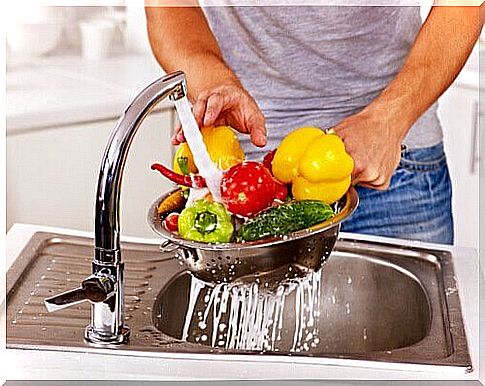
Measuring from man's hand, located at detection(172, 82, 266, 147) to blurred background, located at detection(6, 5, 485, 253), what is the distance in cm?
69

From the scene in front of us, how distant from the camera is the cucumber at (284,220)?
0.83m

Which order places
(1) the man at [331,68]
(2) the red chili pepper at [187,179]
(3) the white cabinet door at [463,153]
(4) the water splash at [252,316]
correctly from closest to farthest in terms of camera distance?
(2) the red chili pepper at [187,179], (4) the water splash at [252,316], (1) the man at [331,68], (3) the white cabinet door at [463,153]

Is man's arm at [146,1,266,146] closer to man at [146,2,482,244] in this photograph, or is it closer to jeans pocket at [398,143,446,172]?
man at [146,2,482,244]

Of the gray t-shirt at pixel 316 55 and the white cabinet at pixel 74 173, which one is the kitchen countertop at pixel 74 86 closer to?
the white cabinet at pixel 74 173

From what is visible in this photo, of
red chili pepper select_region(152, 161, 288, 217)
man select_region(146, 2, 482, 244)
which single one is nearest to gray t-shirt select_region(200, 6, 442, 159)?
man select_region(146, 2, 482, 244)

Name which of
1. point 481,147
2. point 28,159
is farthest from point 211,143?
point 481,147

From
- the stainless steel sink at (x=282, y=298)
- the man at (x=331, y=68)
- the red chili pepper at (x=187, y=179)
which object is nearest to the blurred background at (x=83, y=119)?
the man at (x=331, y=68)

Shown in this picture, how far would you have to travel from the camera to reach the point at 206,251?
84 cm

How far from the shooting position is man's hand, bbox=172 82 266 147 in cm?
94

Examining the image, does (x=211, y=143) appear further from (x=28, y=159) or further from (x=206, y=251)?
(x=28, y=159)

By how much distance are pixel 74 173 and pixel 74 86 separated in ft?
0.57

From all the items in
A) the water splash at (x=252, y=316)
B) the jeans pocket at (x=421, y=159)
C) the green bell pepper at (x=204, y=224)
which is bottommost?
the water splash at (x=252, y=316)

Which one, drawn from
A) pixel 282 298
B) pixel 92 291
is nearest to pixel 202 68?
pixel 282 298

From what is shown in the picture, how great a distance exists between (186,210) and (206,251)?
4 cm
